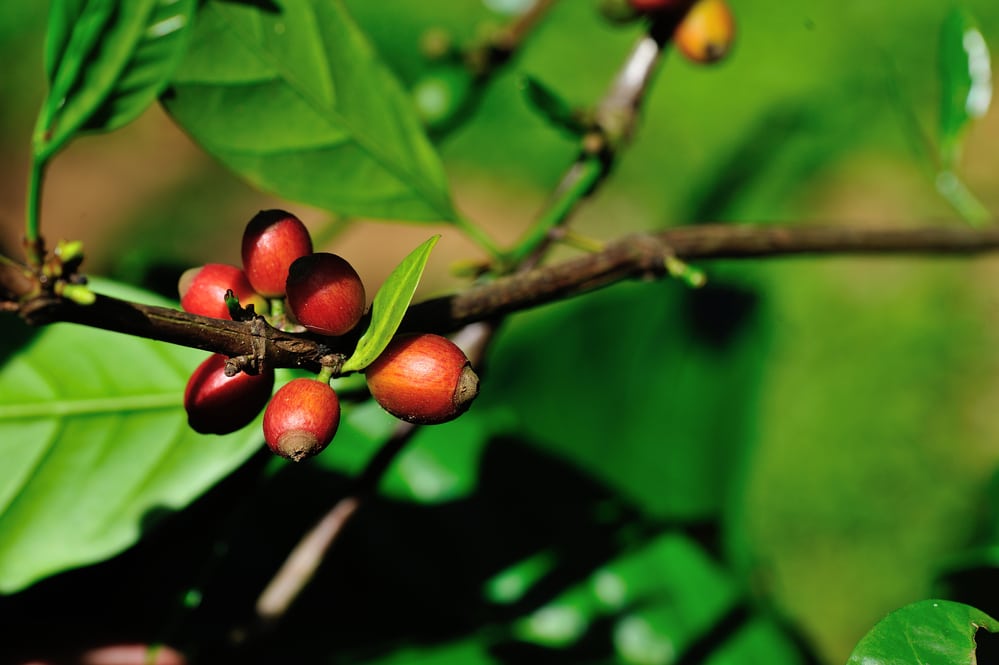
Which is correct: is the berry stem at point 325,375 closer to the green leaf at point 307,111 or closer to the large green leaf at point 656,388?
the green leaf at point 307,111

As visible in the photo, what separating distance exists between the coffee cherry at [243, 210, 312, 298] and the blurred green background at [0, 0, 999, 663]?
3.55 ft

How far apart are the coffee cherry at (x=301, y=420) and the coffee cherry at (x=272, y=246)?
0.43 ft

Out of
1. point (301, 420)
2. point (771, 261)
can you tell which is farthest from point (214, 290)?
point (771, 261)

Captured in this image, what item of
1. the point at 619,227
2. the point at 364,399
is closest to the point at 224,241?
the point at 619,227

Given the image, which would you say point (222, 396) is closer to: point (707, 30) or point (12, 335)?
point (12, 335)

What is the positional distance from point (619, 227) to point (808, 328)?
0.82m

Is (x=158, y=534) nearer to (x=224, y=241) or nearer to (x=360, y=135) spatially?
(x=360, y=135)

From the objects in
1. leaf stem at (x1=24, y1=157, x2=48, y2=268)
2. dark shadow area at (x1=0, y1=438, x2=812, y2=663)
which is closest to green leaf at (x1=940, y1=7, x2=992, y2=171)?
dark shadow area at (x1=0, y1=438, x2=812, y2=663)

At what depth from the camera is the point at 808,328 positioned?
3201mm

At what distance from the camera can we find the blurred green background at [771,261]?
1903mm

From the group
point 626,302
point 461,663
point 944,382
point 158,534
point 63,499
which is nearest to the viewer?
point 63,499

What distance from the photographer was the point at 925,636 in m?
0.83

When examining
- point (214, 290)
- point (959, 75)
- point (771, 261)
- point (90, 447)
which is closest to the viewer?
point (214, 290)

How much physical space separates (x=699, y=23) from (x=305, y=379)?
0.84 m
